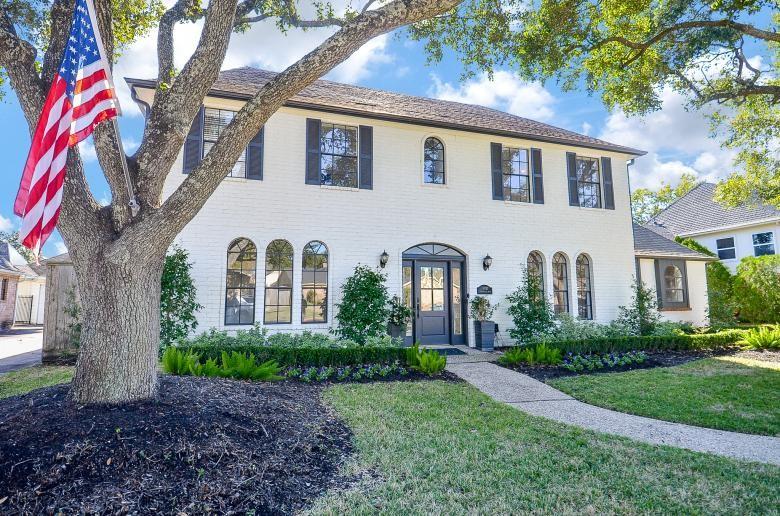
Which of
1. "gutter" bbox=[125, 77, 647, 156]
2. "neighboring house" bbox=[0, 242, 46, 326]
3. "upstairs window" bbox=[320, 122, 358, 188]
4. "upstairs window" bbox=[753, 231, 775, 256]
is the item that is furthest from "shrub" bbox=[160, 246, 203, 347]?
"upstairs window" bbox=[753, 231, 775, 256]

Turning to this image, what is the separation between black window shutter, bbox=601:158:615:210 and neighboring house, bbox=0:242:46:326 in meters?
22.5

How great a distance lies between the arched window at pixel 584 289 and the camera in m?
12.0

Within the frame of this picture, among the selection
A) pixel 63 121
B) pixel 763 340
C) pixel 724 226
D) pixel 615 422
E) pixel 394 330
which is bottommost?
pixel 615 422

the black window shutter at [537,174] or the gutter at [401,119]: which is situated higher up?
the gutter at [401,119]

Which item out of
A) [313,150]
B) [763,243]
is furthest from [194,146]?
[763,243]

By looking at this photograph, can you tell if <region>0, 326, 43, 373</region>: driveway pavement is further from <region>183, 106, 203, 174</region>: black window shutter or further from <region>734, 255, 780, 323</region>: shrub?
<region>734, 255, 780, 323</region>: shrub

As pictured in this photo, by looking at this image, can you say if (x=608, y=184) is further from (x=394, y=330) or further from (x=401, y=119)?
(x=394, y=330)

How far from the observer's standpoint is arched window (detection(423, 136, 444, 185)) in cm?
1095

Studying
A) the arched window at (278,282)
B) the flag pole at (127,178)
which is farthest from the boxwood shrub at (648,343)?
the flag pole at (127,178)

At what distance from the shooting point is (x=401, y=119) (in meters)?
10.3

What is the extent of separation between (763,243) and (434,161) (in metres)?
17.5

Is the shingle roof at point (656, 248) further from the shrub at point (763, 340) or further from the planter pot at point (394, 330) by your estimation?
the planter pot at point (394, 330)

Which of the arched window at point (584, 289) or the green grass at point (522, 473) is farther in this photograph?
the arched window at point (584, 289)

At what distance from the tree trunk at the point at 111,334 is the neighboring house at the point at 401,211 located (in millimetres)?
5135
